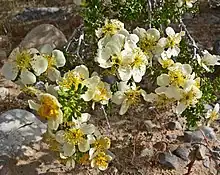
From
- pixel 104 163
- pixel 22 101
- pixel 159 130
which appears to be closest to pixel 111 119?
pixel 159 130

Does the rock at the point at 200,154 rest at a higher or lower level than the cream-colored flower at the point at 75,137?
lower

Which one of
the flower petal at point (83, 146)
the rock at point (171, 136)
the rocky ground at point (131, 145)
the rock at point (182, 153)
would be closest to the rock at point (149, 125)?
the rocky ground at point (131, 145)

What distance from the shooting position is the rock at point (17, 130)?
2.74 metres

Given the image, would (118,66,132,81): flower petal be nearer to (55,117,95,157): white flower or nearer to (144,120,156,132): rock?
(55,117,95,157): white flower

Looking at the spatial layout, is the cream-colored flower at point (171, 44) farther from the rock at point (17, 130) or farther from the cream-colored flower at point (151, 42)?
the rock at point (17, 130)

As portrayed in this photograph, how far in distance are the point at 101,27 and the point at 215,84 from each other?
0.52 m

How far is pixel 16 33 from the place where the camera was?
13.6 ft

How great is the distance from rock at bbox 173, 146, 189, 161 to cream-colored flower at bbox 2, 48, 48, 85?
108 centimetres

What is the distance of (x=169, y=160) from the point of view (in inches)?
109

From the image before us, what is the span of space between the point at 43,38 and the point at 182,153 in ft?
4.38

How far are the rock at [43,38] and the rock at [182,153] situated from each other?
1191 millimetres

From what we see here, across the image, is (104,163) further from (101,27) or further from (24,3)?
(24,3)

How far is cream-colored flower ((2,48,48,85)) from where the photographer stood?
1.97 metres

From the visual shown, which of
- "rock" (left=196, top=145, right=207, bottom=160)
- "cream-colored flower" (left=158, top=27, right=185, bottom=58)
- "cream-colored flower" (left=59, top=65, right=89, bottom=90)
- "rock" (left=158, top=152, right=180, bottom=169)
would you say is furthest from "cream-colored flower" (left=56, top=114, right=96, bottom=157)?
"rock" (left=196, top=145, right=207, bottom=160)
